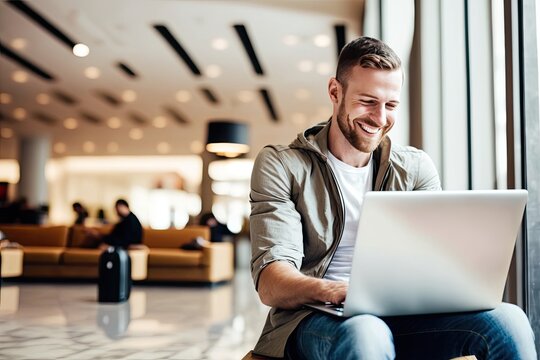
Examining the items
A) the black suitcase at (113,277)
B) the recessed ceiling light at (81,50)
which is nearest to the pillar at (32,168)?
the recessed ceiling light at (81,50)

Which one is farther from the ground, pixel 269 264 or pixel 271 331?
pixel 269 264

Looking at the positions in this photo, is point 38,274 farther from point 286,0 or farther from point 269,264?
point 269,264

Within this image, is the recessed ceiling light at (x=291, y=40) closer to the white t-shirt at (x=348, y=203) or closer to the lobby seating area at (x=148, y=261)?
the lobby seating area at (x=148, y=261)

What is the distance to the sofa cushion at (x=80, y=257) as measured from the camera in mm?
7879

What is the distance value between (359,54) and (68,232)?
25.8 feet

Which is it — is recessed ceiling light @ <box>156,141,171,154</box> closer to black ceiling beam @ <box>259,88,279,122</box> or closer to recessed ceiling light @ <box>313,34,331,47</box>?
black ceiling beam @ <box>259,88,279,122</box>

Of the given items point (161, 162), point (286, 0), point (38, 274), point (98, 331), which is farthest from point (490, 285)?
point (161, 162)

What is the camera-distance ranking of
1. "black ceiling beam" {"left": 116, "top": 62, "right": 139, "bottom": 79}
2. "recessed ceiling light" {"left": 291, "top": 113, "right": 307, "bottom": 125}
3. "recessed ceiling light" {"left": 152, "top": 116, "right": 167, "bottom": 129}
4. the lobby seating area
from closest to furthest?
the lobby seating area, "black ceiling beam" {"left": 116, "top": 62, "right": 139, "bottom": 79}, "recessed ceiling light" {"left": 291, "top": 113, "right": 307, "bottom": 125}, "recessed ceiling light" {"left": 152, "top": 116, "right": 167, "bottom": 129}

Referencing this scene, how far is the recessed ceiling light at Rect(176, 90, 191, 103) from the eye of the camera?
1280cm

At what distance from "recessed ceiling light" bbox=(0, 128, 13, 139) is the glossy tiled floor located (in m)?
11.6

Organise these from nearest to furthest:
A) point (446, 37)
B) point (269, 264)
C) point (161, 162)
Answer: point (269, 264) → point (446, 37) → point (161, 162)

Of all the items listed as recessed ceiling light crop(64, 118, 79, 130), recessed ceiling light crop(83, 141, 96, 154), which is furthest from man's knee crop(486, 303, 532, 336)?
recessed ceiling light crop(83, 141, 96, 154)

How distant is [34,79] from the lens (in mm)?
11797

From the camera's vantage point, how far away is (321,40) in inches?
362
